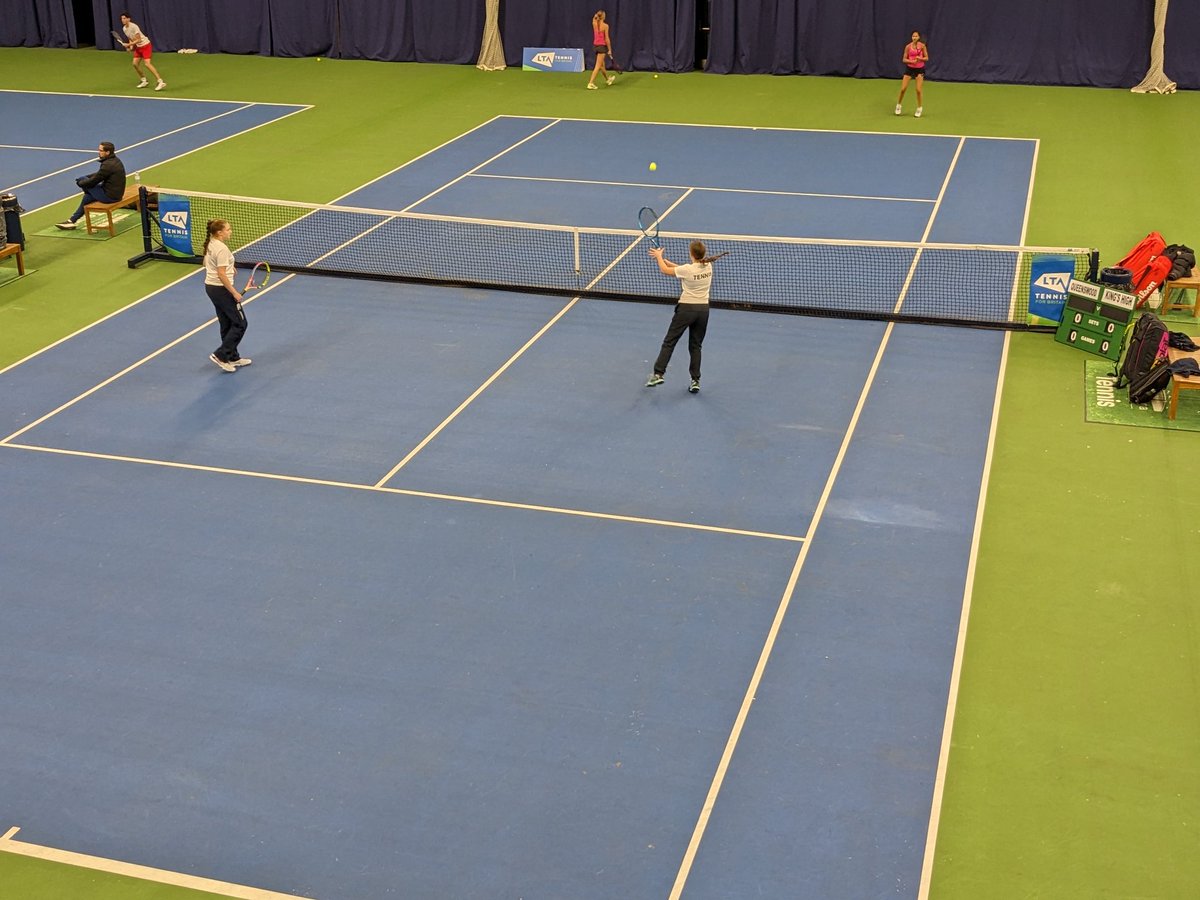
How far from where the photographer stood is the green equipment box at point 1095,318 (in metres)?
14.2

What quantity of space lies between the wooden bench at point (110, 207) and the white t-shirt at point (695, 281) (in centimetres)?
940

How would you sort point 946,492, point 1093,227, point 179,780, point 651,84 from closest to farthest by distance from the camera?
1. point 179,780
2. point 946,492
3. point 1093,227
4. point 651,84

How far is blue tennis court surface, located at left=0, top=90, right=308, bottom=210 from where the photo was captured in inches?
861

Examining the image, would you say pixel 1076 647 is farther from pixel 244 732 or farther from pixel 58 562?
pixel 58 562

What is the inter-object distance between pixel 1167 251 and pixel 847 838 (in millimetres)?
10687

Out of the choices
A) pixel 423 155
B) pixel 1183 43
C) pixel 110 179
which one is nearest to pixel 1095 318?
pixel 423 155

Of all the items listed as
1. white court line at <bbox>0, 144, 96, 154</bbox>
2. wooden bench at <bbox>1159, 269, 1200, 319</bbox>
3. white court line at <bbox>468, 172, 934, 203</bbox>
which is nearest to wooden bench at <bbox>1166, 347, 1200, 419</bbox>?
wooden bench at <bbox>1159, 269, 1200, 319</bbox>

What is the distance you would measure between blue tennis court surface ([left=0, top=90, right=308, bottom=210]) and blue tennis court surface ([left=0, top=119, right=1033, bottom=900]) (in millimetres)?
6716

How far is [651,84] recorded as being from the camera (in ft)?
98.7

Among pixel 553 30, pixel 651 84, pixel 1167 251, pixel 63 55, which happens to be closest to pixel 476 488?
pixel 1167 251

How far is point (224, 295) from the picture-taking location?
45.7 feet

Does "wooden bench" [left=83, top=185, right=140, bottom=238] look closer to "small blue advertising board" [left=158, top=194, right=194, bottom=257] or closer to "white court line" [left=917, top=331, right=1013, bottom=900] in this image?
"small blue advertising board" [left=158, top=194, right=194, bottom=257]

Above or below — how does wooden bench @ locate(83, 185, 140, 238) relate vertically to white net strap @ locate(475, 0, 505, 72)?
below

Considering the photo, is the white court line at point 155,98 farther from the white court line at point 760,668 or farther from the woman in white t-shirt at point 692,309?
the white court line at point 760,668
